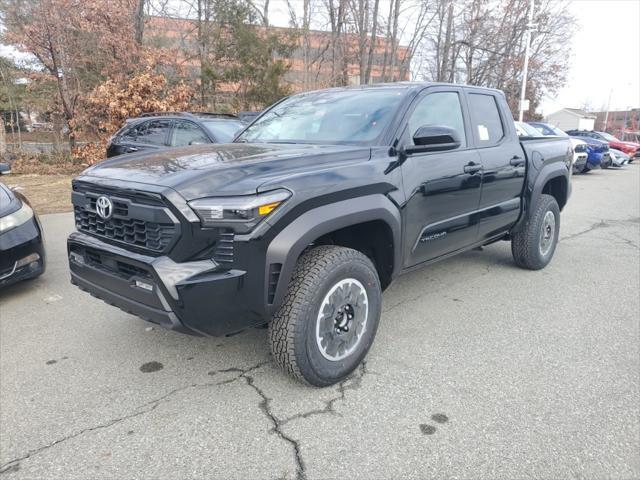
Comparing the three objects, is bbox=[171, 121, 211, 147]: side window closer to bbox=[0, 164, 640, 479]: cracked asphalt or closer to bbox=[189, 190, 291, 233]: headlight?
bbox=[0, 164, 640, 479]: cracked asphalt

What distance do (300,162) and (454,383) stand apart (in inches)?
66.7

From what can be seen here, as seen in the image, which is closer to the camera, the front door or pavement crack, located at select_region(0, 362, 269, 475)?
pavement crack, located at select_region(0, 362, 269, 475)

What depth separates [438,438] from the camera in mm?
2455

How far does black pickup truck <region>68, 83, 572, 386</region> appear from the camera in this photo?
2422mm

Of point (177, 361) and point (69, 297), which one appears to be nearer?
point (177, 361)

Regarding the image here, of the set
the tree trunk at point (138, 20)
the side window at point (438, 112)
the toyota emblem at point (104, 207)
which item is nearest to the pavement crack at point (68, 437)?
the toyota emblem at point (104, 207)

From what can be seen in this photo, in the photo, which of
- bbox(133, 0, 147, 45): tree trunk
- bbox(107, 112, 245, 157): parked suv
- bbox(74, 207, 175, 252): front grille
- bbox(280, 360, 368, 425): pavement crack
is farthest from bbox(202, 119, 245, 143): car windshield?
bbox(133, 0, 147, 45): tree trunk

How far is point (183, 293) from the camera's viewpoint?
2.37m

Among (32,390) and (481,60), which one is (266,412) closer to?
(32,390)

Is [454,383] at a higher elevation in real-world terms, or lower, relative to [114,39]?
lower

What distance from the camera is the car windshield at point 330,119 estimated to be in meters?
3.42

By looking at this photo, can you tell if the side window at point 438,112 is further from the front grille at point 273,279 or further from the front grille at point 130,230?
the front grille at point 130,230

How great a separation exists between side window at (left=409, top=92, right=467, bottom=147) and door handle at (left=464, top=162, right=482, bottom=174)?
191 mm

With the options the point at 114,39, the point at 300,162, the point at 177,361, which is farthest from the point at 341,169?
the point at 114,39
